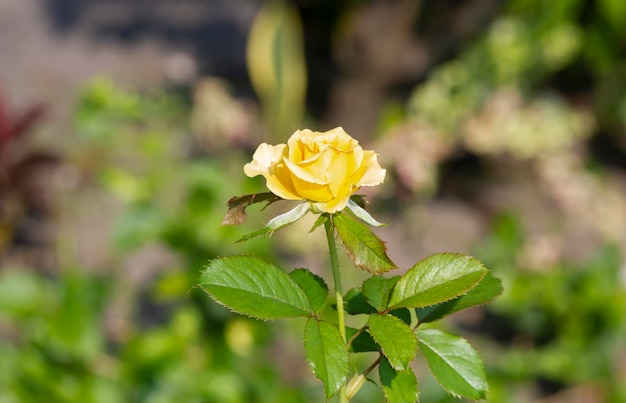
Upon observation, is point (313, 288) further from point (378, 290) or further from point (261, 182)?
point (261, 182)

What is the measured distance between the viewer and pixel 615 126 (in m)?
3.66

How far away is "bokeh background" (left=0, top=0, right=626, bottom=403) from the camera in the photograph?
1691 millimetres

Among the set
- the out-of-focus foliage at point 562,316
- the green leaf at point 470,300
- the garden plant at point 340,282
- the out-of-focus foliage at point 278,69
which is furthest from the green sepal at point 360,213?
the out-of-focus foliage at point 278,69

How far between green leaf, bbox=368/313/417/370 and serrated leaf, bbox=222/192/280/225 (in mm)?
98

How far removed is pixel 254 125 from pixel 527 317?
1.48m

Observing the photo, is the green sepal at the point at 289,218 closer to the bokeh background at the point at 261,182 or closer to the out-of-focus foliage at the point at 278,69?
the bokeh background at the point at 261,182

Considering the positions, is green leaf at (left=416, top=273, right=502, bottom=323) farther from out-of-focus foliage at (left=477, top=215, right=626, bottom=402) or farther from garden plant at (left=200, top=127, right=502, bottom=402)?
out-of-focus foliage at (left=477, top=215, right=626, bottom=402)

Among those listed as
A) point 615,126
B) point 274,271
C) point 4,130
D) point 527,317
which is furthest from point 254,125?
point 274,271

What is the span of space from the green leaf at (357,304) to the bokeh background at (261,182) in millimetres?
852

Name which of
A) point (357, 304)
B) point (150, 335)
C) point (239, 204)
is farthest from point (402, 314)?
point (150, 335)

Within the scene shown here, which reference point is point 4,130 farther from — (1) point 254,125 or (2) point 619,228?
(2) point 619,228

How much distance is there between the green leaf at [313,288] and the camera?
1.66 ft

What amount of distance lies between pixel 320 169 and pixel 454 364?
0.17m

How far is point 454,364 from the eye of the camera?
0.50 m
